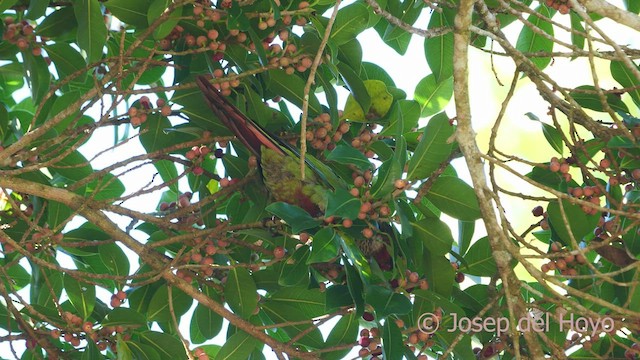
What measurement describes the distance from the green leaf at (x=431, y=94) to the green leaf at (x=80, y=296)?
1483mm

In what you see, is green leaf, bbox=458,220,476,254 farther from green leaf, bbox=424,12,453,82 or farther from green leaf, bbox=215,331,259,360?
green leaf, bbox=215,331,259,360

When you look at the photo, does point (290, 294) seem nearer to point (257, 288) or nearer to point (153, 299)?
point (257, 288)

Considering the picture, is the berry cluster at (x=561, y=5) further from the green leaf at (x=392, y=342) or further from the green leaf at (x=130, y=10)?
the green leaf at (x=130, y=10)

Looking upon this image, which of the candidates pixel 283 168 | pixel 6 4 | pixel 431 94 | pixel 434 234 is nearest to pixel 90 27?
pixel 6 4

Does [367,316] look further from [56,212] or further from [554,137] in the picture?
[56,212]

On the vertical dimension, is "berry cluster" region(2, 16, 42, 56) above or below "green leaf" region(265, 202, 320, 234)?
above

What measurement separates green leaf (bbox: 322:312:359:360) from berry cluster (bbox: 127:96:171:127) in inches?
37.7

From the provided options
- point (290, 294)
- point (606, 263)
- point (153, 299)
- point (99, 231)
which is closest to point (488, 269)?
point (606, 263)

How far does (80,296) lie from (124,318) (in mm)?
183

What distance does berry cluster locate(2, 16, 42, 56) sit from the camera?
2.84 meters

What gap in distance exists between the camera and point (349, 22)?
2.88m

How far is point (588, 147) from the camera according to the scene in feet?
9.45

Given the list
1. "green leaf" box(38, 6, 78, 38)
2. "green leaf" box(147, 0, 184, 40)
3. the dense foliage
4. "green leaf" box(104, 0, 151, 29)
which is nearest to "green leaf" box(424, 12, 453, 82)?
the dense foliage

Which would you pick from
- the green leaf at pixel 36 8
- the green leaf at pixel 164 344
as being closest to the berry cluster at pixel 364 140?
the green leaf at pixel 164 344
